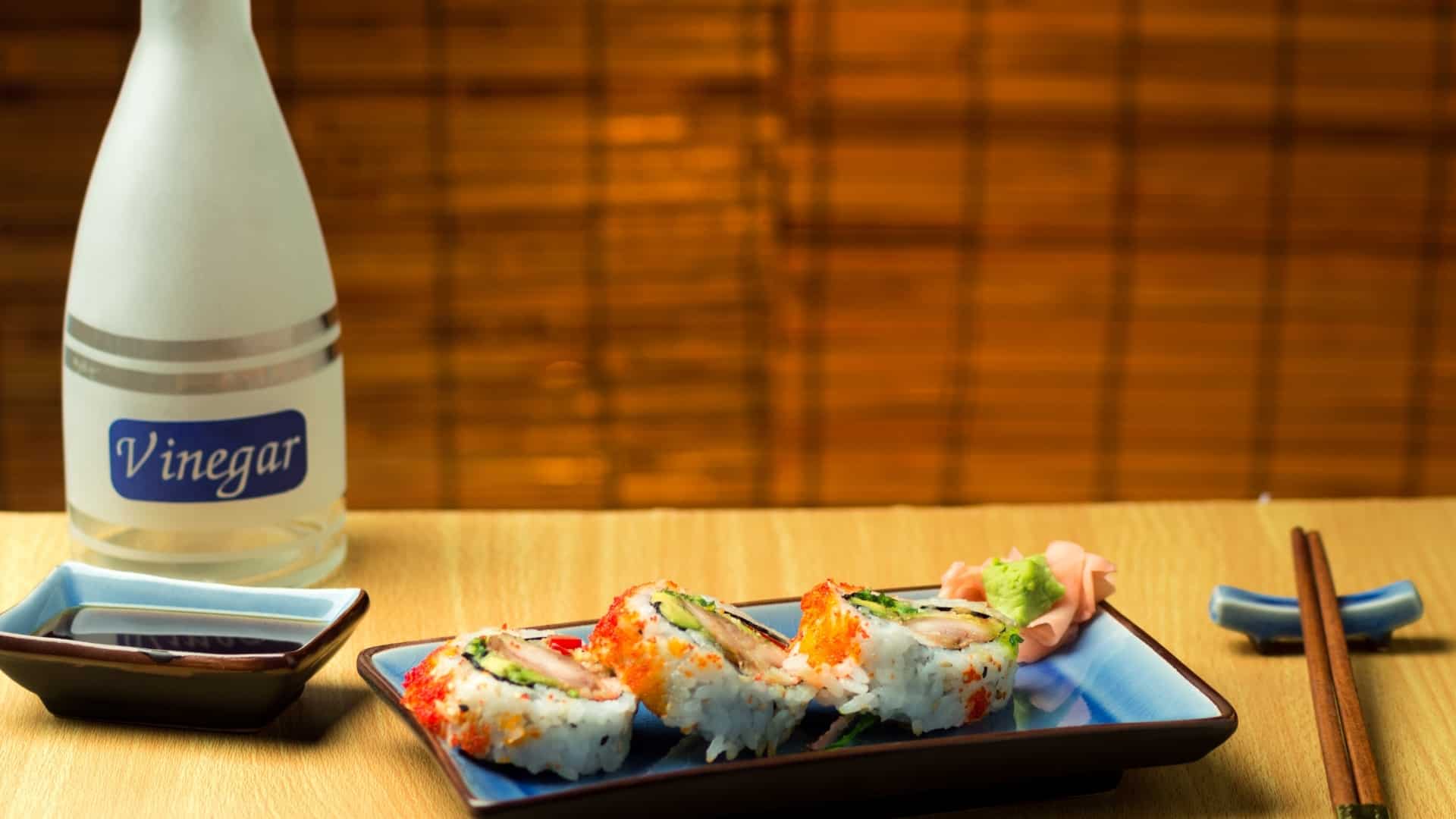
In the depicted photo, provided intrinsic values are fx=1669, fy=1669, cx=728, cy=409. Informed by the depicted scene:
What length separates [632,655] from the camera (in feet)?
3.13

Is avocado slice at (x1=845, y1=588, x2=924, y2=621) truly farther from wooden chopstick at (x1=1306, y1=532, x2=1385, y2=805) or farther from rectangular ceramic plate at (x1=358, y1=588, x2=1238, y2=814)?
wooden chopstick at (x1=1306, y1=532, x2=1385, y2=805)

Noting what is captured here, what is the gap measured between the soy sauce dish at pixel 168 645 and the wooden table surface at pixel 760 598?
0.02 metres

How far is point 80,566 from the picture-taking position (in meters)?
1.12

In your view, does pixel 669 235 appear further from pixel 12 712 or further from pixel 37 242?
pixel 12 712

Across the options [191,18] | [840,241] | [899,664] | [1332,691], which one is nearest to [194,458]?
[191,18]

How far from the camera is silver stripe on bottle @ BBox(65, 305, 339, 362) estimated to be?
1191 mm

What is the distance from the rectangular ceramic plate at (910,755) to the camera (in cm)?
88

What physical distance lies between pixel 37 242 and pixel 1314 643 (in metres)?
2.05

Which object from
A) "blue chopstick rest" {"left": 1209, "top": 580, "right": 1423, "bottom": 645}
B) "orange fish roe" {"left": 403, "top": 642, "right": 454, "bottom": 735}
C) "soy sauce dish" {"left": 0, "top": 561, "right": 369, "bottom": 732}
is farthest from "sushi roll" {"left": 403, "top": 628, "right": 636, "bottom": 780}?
"blue chopstick rest" {"left": 1209, "top": 580, "right": 1423, "bottom": 645}

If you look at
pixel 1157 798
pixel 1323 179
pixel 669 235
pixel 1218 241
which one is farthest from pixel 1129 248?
pixel 1157 798

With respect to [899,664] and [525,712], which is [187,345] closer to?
[525,712]

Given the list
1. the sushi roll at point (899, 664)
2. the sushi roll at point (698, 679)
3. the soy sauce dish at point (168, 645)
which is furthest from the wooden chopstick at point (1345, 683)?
→ the soy sauce dish at point (168, 645)

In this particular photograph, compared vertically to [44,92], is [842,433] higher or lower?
lower

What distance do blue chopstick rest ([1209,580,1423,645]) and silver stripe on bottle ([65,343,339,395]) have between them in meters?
0.70
